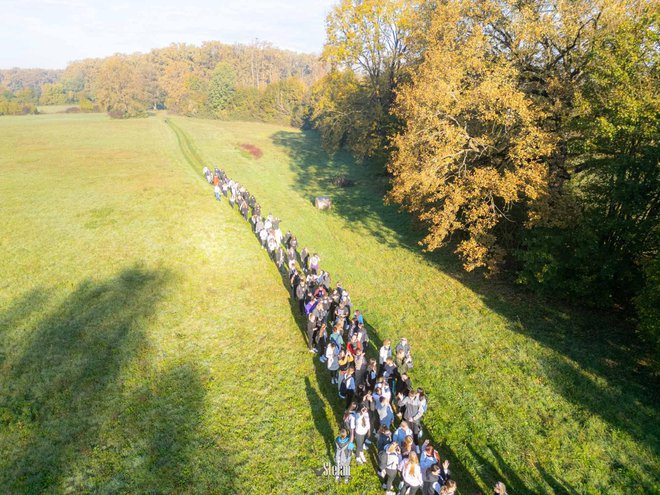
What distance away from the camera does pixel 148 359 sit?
12.8m

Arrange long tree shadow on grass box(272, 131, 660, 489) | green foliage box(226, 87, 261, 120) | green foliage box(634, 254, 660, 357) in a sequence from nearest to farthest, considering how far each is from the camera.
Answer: long tree shadow on grass box(272, 131, 660, 489) → green foliage box(634, 254, 660, 357) → green foliage box(226, 87, 261, 120)

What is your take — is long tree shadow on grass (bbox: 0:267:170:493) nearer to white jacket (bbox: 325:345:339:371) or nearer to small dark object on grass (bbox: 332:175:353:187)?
white jacket (bbox: 325:345:339:371)

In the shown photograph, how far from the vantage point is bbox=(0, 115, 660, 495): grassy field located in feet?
30.3

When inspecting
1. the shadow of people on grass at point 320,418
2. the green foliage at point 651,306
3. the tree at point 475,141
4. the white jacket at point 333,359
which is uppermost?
the tree at point 475,141

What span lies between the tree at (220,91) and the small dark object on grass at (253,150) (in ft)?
143

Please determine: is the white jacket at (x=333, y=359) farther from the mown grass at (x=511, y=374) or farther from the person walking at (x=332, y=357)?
the mown grass at (x=511, y=374)

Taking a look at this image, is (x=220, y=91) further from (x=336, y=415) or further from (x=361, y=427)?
(x=361, y=427)

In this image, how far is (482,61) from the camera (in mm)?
18391

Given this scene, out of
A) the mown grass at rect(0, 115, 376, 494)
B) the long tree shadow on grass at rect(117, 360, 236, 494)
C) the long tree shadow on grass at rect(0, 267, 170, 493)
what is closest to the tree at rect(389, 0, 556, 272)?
the mown grass at rect(0, 115, 376, 494)

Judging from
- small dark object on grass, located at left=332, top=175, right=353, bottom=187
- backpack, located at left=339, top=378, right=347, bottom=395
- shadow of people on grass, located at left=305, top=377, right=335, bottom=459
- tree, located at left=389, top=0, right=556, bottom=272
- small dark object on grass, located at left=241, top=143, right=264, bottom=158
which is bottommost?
shadow of people on grass, located at left=305, top=377, right=335, bottom=459

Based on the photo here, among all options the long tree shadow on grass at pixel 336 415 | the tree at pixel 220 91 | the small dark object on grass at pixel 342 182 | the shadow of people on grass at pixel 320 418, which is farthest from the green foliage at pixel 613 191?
the tree at pixel 220 91

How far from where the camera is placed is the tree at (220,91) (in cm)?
8788

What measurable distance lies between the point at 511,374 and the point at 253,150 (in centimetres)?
4398

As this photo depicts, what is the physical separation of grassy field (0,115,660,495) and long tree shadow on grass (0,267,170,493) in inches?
2.1
